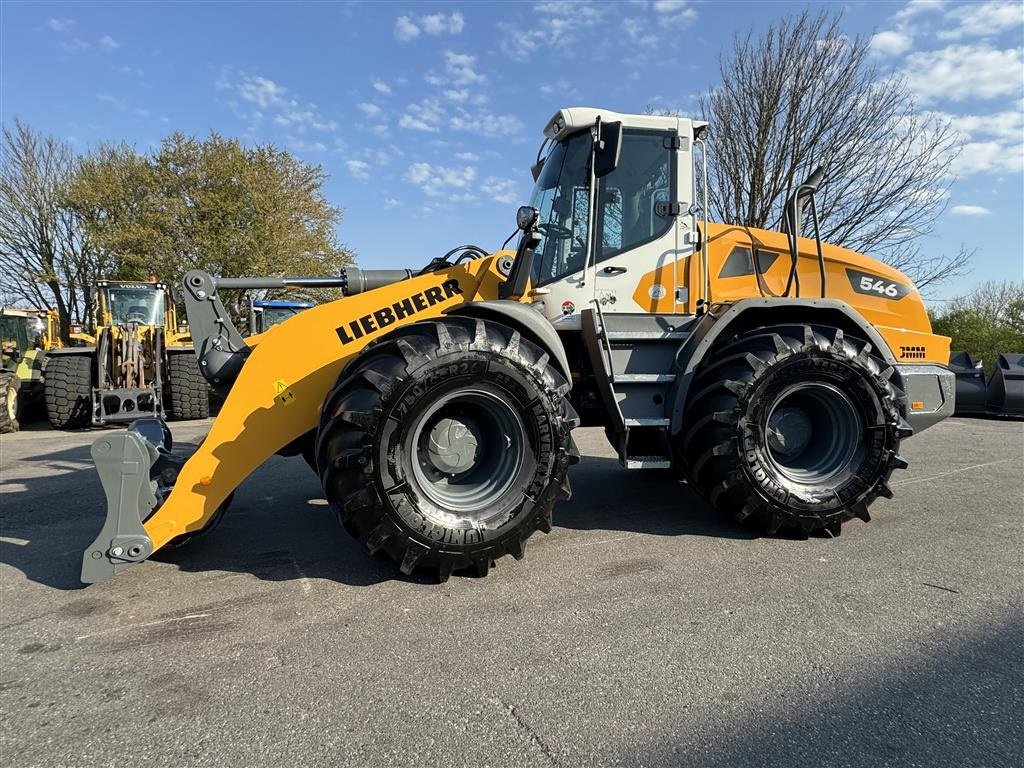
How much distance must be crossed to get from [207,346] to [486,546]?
239cm

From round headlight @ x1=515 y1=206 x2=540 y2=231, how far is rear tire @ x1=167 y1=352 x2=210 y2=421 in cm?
983

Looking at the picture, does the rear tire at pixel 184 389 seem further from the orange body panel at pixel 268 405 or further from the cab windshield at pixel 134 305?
the orange body panel at pixel 268 405

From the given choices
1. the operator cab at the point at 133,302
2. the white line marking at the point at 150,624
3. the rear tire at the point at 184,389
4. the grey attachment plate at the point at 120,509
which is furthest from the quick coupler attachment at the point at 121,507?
the operator cab at the point at 133,302

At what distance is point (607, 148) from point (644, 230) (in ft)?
2.39

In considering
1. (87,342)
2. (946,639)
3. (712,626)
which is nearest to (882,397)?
(946,639)

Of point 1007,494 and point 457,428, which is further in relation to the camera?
point 1007,494

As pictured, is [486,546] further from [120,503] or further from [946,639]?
[946,639]

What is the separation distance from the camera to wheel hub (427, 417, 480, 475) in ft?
11.5

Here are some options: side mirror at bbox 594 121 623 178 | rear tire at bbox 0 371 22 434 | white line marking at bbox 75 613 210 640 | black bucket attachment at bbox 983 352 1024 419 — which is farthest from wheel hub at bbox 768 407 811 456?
rear tire at bbox 0 371 22 434

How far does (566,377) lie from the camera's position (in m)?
3.77

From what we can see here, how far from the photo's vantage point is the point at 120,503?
3119mm

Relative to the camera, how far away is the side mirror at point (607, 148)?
3.81 meters

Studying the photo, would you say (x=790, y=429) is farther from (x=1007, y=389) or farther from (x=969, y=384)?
(x=1007, y=389)

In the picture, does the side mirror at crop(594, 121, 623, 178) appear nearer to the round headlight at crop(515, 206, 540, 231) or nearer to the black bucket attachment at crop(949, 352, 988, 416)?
the round headlight at crop(515, 206, 540, 231)
